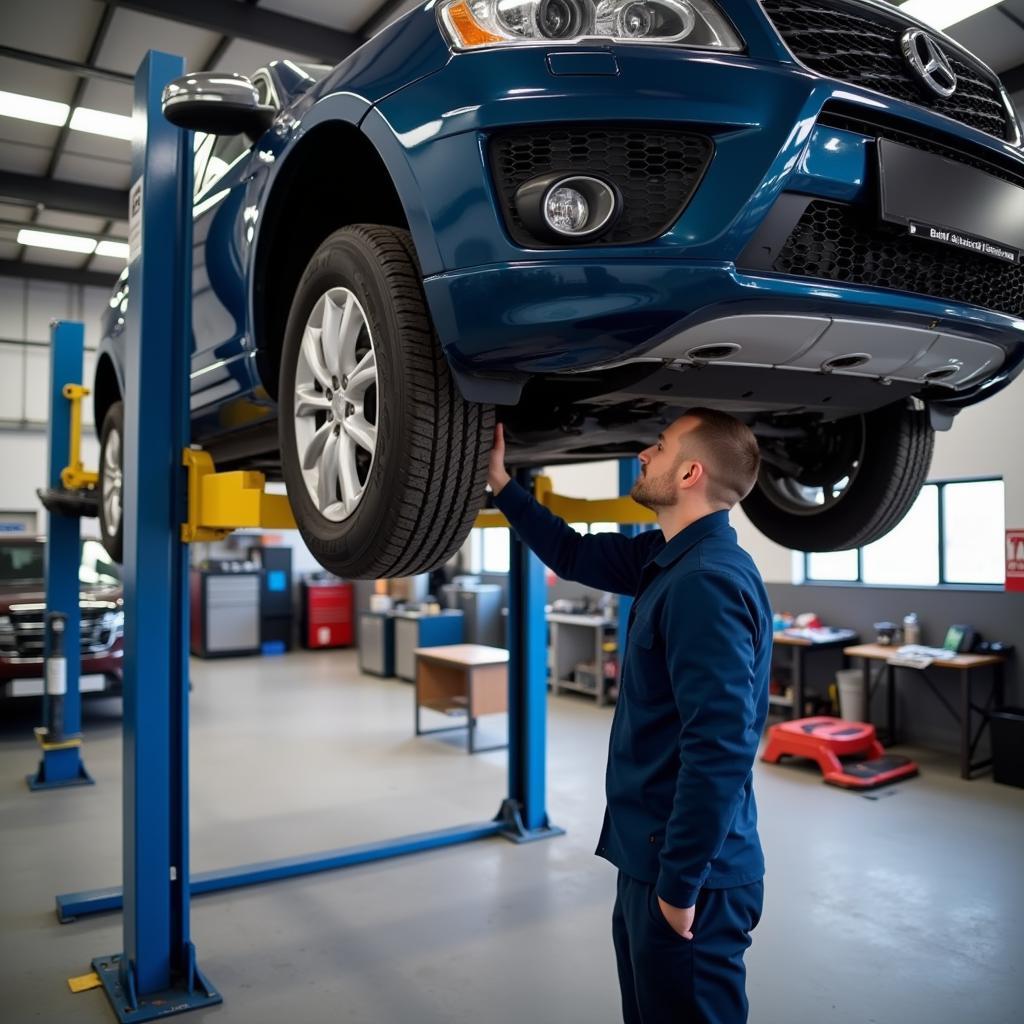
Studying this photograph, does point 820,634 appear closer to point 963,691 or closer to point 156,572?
point 963,691

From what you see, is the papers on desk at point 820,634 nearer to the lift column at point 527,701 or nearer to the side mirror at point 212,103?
the lift column at point 527,701

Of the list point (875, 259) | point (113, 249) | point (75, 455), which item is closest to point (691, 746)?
point (875, 259)

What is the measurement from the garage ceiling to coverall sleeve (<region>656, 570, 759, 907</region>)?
194 inches

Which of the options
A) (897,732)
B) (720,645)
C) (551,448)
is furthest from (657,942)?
(897,732)

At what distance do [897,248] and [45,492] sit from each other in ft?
15.0

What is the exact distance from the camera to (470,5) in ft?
4.90

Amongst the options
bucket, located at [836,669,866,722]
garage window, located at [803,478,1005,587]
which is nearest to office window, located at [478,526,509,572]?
garage window, located at [803,478,1005,587]

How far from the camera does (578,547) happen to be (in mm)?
2152

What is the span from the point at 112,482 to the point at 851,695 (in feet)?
15.6

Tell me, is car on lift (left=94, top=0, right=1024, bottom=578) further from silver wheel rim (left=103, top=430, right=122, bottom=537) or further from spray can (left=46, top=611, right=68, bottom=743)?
spray can (left=46, top=611, right=68, bottom=743)

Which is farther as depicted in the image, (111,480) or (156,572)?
(111,480)

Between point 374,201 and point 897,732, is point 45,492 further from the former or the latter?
point 897,732

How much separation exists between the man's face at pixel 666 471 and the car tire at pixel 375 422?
33 cm

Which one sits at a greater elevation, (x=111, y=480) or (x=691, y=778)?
(x=111, y=480)
